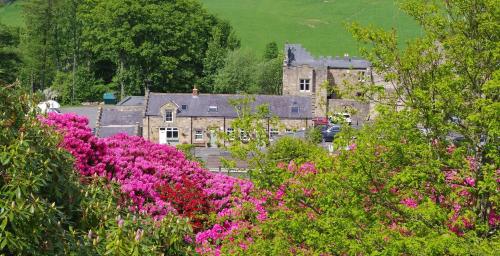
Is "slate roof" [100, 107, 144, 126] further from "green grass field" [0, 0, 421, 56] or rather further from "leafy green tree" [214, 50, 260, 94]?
"green grass field" [0, 0, 421, 56]

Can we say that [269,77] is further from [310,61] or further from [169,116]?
[169,116]

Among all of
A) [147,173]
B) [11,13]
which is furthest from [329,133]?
[11,13]

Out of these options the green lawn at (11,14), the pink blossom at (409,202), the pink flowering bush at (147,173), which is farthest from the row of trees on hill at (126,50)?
the pink blossom at (409,202)

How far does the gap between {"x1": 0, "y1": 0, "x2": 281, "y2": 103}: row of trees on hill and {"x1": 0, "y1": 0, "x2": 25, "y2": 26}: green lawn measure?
29.1m

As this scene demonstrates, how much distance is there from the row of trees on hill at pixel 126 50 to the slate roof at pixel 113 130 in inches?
895

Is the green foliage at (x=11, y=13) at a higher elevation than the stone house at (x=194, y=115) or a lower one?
higher

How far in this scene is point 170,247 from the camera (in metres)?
9.88

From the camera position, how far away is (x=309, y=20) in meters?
111

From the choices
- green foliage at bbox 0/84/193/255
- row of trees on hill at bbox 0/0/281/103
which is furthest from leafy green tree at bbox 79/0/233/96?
green foliage at bbox 0/84/193/255

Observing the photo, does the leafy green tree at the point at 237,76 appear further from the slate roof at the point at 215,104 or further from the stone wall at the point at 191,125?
the stone wall at the point at 191,125

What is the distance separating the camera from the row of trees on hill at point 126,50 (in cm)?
7075

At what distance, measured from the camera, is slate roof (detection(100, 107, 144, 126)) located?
158 feet

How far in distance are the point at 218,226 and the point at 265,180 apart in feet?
14.5

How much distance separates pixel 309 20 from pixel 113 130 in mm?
69673
